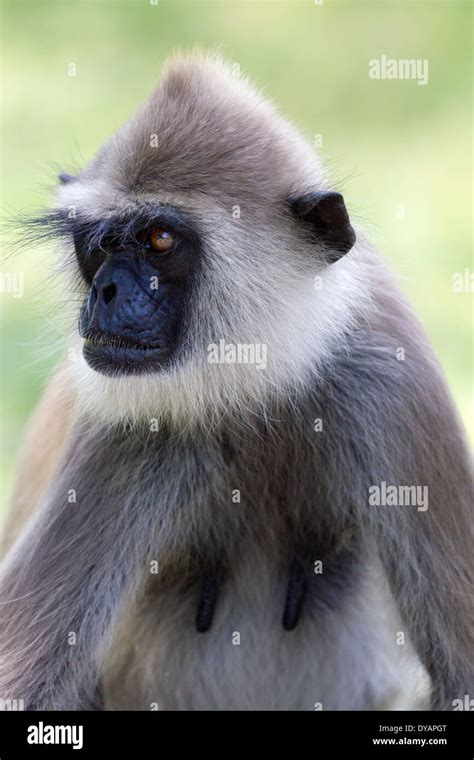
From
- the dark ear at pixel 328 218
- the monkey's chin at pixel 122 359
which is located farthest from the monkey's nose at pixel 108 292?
the dark ear at pixel 328 218

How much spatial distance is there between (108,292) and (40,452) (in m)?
1.30

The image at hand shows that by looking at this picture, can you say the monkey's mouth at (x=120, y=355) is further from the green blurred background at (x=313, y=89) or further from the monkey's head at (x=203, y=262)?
the green blurred background at (x=313, y=89)

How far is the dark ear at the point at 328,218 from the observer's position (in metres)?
3.93

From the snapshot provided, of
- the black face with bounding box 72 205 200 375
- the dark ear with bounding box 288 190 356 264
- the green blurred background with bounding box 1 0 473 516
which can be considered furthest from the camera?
the green blurred background with bounding box 1 0 473 516

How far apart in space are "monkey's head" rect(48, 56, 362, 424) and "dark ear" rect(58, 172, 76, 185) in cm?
27

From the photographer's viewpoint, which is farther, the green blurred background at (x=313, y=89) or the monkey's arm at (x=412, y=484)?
the green blurred background at (x=313, y=89)

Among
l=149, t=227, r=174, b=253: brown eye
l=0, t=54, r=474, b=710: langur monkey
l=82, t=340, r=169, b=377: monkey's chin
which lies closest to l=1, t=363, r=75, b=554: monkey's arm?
l=0, t=54, r=474, b=710: langur monkey

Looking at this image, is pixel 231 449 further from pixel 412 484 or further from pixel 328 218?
pixel 328 218

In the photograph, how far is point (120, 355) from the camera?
3.81 m

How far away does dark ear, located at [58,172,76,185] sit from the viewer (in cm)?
435

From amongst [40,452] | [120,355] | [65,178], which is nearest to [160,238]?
[120,355]

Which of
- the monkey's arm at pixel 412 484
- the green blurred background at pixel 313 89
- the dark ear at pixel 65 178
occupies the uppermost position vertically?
the green blurred background at pixel 313 89

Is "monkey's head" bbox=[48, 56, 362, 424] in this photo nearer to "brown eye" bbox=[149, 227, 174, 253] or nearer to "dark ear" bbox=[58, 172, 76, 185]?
"brown eye" bbox=[149, 227, 174, 253]

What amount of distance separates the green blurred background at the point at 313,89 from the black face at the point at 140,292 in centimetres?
429
